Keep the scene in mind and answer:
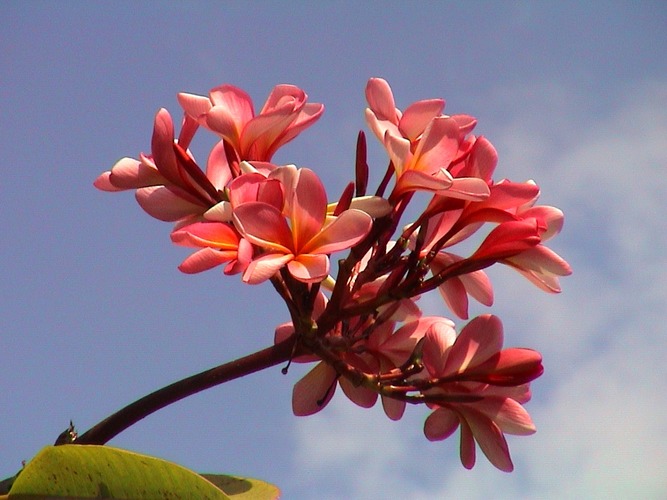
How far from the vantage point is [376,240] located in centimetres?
94

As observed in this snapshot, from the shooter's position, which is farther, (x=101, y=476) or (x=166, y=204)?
(x=166, y=204)

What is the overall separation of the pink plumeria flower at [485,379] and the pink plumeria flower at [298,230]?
189 millimetres

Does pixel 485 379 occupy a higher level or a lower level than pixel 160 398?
higher

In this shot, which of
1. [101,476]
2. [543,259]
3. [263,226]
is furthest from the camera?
[543,259]

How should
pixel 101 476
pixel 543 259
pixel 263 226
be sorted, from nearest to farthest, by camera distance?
pixel 101 476, pixel 263 226, pixel 543 259

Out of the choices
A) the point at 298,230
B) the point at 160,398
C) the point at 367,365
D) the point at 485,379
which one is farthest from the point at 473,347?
the point at 160,398

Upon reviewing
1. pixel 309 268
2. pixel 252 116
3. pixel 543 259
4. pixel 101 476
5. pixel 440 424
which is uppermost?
pixel 252 116

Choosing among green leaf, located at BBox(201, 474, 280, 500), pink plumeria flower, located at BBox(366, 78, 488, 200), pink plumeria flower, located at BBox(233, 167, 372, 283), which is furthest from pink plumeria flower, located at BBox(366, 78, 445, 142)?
green leaf, located at BBox(201, 474, 280, 500)

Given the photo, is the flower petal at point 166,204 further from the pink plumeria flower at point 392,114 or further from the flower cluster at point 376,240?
the pink plumeria flower at point 392,114

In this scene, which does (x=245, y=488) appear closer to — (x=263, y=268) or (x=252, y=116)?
(x=263, y=268)

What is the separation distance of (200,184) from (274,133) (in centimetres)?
12

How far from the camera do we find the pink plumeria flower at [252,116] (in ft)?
3.27

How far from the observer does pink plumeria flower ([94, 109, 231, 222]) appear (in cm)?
101

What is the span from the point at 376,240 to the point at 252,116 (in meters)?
0.24
